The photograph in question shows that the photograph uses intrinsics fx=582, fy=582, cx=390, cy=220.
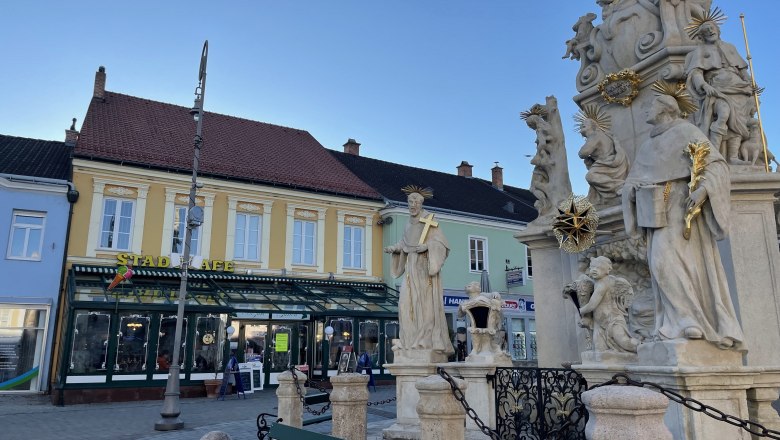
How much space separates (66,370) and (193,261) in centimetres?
513

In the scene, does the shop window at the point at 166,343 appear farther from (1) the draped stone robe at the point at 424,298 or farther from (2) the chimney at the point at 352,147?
(2) the chimney at the point at 352,147

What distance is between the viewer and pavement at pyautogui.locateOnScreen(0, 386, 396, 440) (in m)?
11.7

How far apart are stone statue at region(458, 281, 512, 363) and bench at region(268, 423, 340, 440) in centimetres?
237

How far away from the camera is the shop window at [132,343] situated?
19.1 m

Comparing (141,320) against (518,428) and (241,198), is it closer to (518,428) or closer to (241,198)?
(241,198)

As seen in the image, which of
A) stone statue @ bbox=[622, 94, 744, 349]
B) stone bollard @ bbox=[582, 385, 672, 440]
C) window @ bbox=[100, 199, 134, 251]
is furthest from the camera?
window @ bbox=[100, 199, 134, 251]

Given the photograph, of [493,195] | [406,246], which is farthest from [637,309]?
[493,195]

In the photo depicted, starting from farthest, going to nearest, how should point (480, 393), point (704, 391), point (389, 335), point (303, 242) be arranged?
point (303, 242) < point (389, 335) < point (480, 393) < point (704, 391)

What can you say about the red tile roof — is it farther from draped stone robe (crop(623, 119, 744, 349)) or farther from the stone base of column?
draped stone robe (crop(623, 119, 744, 349))

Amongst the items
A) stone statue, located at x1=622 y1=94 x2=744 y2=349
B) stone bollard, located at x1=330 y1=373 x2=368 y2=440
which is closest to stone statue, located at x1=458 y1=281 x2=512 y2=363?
stone bollard, located at x1=330 y1=373 x2=368 y2=440

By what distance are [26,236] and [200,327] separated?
716 cm

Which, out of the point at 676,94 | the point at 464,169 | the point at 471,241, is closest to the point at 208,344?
the point at 471,241

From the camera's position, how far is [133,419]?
14.3 m

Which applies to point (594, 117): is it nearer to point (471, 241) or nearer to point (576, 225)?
point (576, 225)
